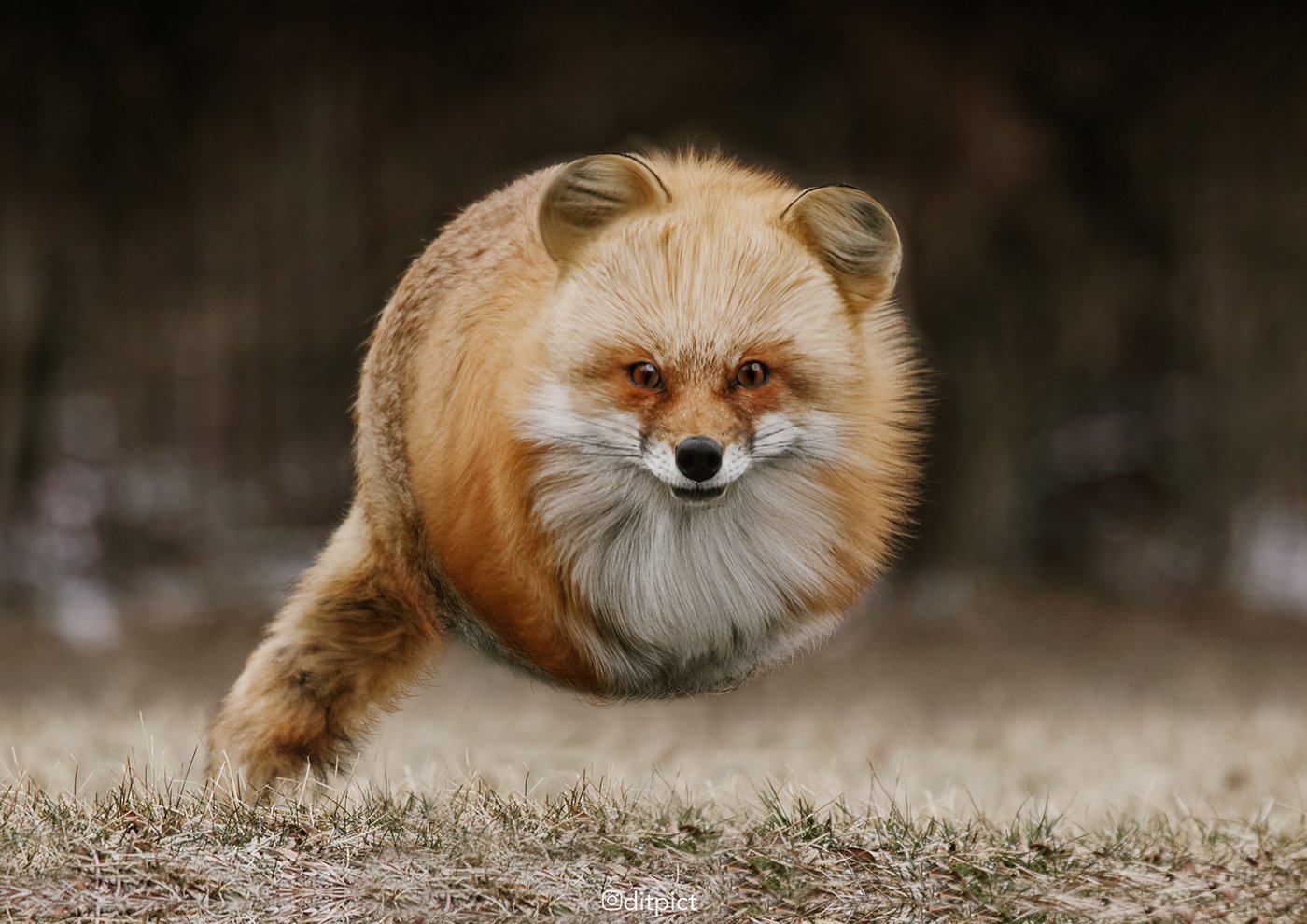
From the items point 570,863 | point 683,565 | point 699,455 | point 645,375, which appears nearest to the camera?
point 699,455

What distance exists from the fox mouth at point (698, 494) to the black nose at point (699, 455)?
52mm

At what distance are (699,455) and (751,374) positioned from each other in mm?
248

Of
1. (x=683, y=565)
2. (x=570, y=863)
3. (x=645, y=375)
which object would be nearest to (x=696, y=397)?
(x=645, y=375)

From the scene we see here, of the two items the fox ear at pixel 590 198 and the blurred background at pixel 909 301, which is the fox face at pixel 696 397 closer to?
the fox ear at pixel 590 198

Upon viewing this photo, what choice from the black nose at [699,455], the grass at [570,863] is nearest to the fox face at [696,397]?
the black nose at [699,455]

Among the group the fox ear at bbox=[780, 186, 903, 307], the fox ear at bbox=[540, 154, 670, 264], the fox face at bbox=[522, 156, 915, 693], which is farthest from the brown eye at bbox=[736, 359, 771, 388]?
the fox ear at bbox=[540, 154, 670, 264]

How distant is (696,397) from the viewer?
10.6ft

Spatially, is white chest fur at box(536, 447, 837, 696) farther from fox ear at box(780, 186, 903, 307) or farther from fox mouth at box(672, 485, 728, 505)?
fox ear at box(780, 186, 903, 307)

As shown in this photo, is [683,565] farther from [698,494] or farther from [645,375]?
[645,375]

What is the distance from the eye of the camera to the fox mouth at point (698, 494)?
10.5 ft

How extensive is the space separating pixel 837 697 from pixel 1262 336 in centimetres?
455

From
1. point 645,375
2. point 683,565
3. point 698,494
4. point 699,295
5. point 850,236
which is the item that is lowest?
point 683,565

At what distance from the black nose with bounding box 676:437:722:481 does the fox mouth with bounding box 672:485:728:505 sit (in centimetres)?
5

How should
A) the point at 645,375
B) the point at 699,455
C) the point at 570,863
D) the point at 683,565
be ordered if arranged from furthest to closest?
1. the point at 570,863
2. the point at 683,565
3. the point at 645,375
4. the point at 699,455
